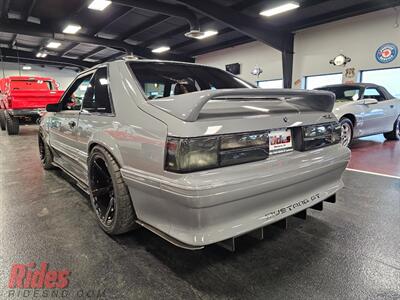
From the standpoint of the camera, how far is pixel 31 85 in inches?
358

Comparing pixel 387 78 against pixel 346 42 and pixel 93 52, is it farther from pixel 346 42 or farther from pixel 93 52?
pixel 93 52

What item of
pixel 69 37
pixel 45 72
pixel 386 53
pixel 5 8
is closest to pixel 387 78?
pixel 386 53

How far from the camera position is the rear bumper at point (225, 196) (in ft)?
4.09

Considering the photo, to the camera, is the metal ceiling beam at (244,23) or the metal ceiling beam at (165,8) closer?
the metal ceiling beam at (165,8)

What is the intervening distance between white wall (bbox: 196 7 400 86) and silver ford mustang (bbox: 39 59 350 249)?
8.10 metres

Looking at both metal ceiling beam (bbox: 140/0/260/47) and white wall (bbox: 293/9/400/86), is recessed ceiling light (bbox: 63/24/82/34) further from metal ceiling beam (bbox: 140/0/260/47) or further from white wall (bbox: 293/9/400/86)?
white wall (bbox: 293/9/400/86)

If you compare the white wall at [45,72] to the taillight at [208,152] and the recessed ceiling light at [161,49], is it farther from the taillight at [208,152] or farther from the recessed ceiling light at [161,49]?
the taillight at [208,152]

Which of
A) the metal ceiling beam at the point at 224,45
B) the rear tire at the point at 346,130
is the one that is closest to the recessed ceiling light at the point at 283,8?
the metal ceiling beam at the point at 224,45

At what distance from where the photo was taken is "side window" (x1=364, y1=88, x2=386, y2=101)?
18.3ft

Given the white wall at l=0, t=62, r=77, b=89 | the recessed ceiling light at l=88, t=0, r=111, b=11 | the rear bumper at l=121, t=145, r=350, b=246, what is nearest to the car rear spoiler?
the rear bumper at l=121, t=145, r=350, b=246

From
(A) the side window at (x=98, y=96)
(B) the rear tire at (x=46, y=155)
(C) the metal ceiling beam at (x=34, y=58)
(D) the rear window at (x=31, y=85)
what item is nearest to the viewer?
(A) the side window at (x=98, y=96)

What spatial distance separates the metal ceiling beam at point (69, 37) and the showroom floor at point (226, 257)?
9.53 m

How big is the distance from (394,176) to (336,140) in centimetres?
217

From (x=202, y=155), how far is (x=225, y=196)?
0.73 ft
